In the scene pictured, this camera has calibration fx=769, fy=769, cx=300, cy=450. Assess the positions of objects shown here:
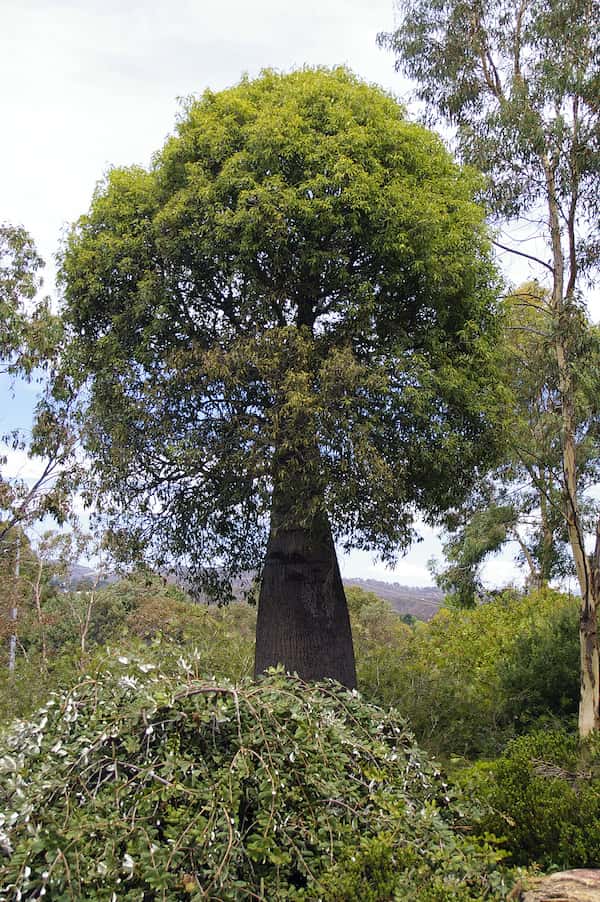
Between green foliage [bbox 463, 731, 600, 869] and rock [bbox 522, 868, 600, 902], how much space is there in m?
0.45

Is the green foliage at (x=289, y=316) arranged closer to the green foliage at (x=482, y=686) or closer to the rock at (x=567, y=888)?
the green foliage at (x=482, y=686)

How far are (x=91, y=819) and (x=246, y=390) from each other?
5.16 m

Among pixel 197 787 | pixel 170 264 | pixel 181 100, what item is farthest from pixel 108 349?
pixel 197 787

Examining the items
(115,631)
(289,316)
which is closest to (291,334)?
(289,316)

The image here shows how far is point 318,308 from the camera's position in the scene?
873cm

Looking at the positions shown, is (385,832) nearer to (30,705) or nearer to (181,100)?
(30,705)

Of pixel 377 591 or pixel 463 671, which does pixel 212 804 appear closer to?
pixel 463 671

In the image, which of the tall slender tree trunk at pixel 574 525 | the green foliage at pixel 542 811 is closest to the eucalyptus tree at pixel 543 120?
the tall slender tree trunk at pixel 574 525

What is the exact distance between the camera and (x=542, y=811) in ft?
15.8

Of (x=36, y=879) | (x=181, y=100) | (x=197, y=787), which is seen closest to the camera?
(x=36, y=879)

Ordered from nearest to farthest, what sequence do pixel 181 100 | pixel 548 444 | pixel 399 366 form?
1. pixel 399 366
2. pixel 181 100
3. pixel 548 444

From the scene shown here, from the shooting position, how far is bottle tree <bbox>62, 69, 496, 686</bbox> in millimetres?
7863

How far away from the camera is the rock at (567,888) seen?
3803mm

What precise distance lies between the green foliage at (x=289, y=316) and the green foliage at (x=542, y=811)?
10.1 feet
